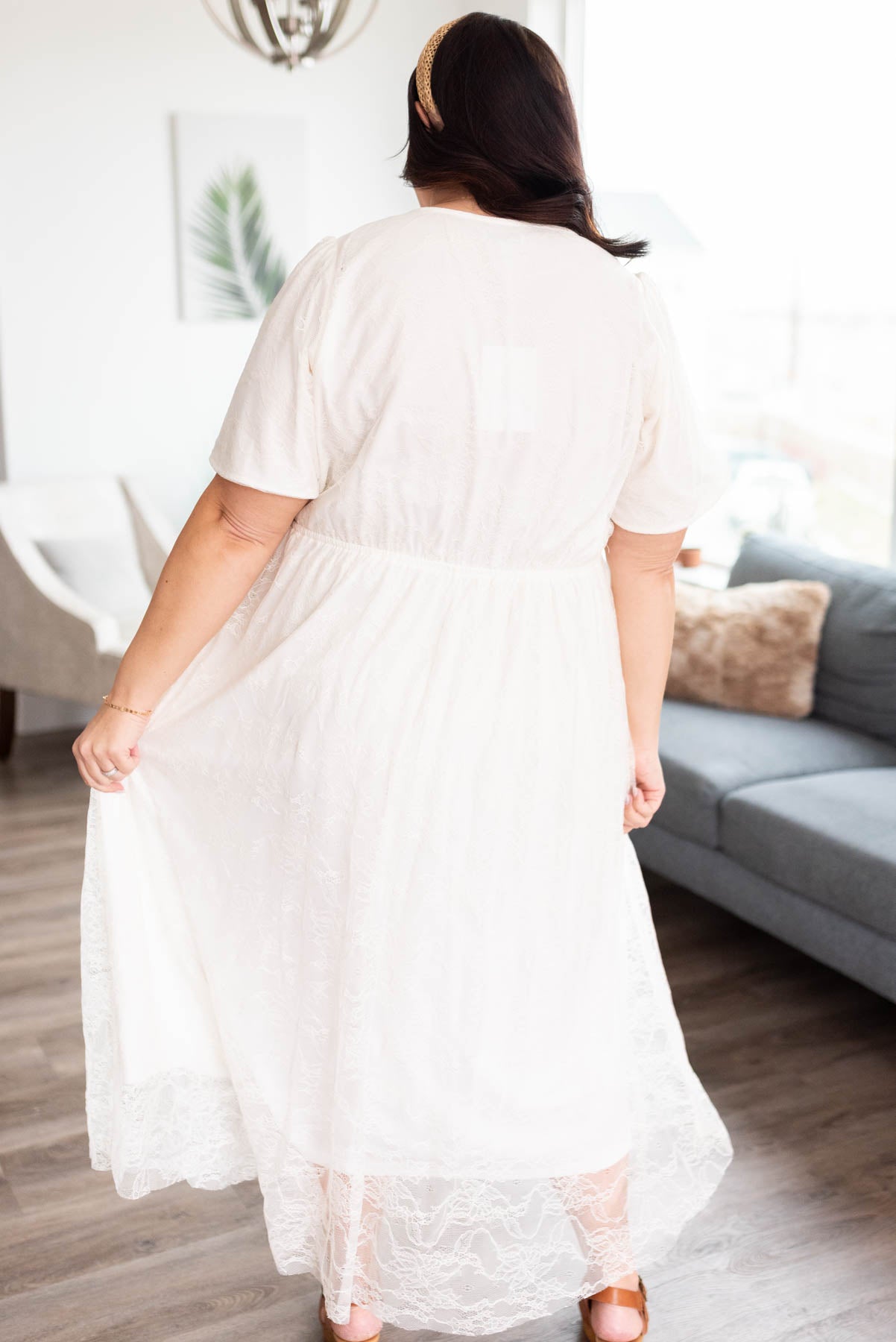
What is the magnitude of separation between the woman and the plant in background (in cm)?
334

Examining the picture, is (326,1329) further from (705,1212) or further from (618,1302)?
(705,1212)

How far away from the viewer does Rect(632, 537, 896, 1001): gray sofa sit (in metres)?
2.42

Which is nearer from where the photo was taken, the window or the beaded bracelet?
the beaded bracelet

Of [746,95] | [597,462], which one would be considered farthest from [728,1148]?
[746,95]

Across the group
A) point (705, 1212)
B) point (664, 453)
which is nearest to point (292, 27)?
point (664, 453)

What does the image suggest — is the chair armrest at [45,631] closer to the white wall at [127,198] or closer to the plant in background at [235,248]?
the white wall at [127,198]

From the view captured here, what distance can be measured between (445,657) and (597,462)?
27 cm

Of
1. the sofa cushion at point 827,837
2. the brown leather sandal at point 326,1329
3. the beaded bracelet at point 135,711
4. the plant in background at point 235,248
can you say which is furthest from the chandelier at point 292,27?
the brown leather sandal at point 326,1329

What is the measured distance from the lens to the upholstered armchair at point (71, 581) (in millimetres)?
3877

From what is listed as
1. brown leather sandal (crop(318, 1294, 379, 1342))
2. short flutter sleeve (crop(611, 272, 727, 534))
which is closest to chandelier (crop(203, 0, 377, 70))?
short flutter sleeve (crop(611, 272, 727, 534))

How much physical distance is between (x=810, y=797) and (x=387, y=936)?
4.70ft

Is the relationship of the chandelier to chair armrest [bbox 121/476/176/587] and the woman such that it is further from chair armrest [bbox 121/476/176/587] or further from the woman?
chair armrest [bbox 121/476/176/587]

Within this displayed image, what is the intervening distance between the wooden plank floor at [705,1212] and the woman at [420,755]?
0.19 metres

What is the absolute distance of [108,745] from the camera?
58.0 inches
